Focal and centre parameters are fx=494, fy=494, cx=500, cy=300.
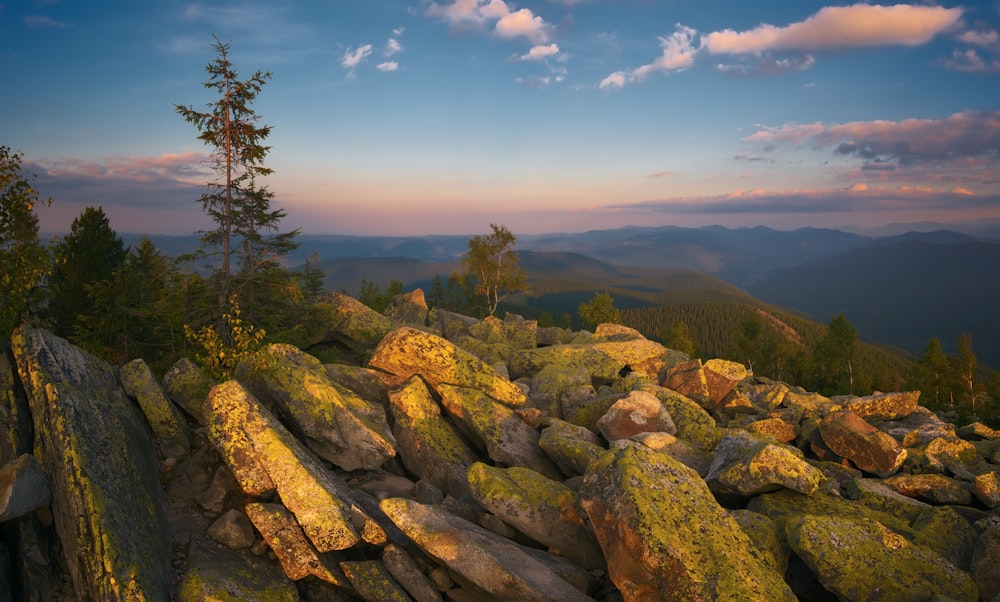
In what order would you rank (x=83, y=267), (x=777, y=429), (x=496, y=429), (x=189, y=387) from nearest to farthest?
1. (x=189, y=387)
2. (x=496, y=429)
3. (x=777, y=429)
4. (x=83, y=267)

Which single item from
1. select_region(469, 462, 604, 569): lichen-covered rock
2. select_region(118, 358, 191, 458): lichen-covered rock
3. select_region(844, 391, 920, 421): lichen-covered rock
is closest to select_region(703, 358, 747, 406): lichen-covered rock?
select_region(844, 391, 920, 421): lichen-covered rock

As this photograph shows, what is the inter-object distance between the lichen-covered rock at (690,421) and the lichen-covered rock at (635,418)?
897mm

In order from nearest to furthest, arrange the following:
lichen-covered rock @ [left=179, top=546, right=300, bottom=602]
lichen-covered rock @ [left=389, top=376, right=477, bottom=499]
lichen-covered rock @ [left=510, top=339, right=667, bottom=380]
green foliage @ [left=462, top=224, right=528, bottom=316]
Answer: lichen-covered rock @ [left=179, top=546, right=300, bottom=602]
lichen-covered rock @ [left=389, top=376, right=477, bottom=499]
lichen-covered rock @ [left=510, top=339, right=667, bottom=380]
green foliage @ [left=462, top=224, right=528, bottom=316]

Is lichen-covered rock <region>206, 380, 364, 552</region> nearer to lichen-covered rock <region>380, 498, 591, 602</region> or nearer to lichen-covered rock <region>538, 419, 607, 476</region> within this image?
lichen-covered rock <region>380, 498, 591, 602</region>

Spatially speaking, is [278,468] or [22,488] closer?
[22,488]

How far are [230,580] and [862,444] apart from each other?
24767mm

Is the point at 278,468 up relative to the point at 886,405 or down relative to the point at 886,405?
up

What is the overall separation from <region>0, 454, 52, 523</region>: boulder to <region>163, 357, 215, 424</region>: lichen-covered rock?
6.69 metres

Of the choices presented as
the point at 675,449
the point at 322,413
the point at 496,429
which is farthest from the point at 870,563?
the point at 322,413

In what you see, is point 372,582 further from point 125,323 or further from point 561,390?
point 125,323

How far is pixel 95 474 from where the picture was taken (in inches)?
488

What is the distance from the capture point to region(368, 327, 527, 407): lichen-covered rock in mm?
25188

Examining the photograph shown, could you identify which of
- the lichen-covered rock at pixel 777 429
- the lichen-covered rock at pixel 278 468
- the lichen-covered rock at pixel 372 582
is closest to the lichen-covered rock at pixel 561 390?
the lichen-covered rock at pixel 777 429

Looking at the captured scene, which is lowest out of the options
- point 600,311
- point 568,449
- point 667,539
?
point 600,311
